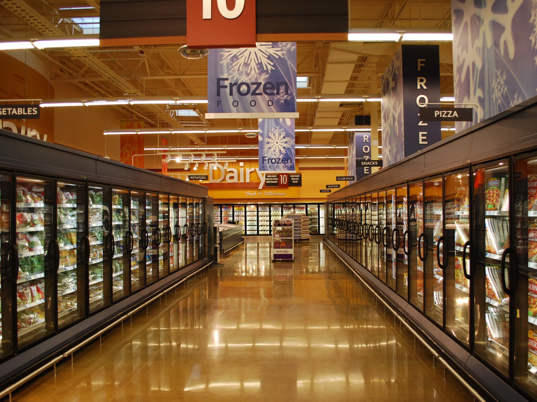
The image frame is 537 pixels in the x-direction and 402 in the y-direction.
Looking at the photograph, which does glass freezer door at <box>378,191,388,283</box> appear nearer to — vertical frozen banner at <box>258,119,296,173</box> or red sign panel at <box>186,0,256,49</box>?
vertical frozen banner at <box>258,119,296,173</box>

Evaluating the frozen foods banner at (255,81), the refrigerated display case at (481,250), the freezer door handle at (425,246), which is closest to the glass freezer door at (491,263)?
the refrigerated display case at (481,250)

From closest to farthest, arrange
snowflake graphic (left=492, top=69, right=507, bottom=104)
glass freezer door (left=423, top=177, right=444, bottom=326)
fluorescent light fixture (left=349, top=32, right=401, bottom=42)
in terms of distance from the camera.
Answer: snowflake graphic (left=492, top=69, right=507, bottom=104) → fluorescent light fixture (left=349, top=32, right=401, bottom=42) → glass freezer door (left=423, top=177, right=444, bottom=326)

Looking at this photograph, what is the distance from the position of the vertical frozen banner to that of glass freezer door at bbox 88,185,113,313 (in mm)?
3762

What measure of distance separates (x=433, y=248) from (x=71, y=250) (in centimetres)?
475

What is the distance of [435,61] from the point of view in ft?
22.6

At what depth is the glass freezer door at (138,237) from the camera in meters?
6.46

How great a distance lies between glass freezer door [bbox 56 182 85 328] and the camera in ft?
14.4

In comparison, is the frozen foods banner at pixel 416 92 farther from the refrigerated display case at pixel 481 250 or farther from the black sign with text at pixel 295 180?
the black sign with text at pixel 295 180

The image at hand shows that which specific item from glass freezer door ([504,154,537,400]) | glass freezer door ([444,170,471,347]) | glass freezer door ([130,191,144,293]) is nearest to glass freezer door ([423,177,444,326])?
glass freezer door ([444,170,471,347])

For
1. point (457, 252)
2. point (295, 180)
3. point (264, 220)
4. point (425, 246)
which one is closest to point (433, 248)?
point (425, 246)

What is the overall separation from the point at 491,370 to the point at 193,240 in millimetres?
8005

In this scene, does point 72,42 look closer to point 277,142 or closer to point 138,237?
point 138,237

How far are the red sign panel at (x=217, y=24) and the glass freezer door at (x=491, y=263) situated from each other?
92.8 inches

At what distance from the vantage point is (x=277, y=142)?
8156 mm
